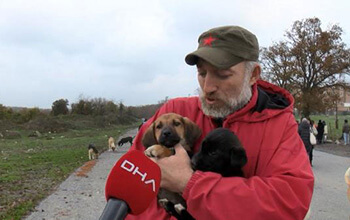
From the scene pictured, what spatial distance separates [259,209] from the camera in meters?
1.91

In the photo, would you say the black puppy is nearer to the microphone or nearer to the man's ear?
the man's ear

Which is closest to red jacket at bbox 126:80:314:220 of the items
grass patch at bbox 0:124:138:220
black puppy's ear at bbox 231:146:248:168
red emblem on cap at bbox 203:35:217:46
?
black puppy's ear at bbox 231:146:248:168

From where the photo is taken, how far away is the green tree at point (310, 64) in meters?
41.3

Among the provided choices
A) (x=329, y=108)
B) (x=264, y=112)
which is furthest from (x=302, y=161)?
(x=329, y=108)

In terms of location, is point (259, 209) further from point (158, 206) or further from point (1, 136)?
point (1, 136)

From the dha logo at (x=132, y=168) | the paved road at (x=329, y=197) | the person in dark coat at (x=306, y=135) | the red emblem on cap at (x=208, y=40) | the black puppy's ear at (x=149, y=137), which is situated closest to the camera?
the dha logo at (x=132, y=168)

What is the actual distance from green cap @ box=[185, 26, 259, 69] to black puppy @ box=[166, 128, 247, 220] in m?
0.45

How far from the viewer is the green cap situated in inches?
90.8

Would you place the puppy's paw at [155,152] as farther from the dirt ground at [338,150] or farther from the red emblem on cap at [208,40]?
the dirt ground at [338,150]

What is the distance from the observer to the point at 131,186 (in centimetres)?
163

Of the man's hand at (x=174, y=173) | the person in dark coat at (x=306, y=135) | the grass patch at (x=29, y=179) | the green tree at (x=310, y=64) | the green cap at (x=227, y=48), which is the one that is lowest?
the grass patch at (x=29, y=179)

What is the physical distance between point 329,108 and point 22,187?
3675 centimetres

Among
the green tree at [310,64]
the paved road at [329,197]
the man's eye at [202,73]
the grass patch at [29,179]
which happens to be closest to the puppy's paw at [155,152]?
the man's eye at [202,73]

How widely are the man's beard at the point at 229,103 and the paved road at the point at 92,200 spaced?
768cm
